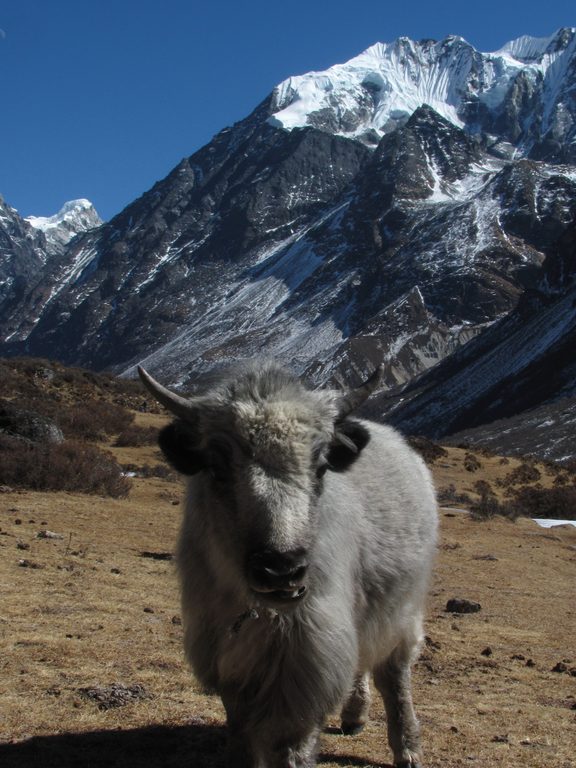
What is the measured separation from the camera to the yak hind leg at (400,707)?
6777mm

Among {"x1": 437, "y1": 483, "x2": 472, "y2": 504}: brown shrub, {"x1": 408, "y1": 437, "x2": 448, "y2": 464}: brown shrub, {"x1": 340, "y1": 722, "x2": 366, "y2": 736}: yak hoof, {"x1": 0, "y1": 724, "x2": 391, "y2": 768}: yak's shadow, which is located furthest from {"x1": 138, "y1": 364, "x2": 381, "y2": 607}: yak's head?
{"x1": 408, "y1": 437, "x2": 448, "y2": 464}: brown shrub

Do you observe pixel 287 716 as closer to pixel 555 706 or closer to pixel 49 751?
pixel 49 751

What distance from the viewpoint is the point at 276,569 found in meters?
4.69

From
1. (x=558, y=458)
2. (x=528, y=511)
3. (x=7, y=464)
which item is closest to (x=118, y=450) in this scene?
(x=7, y=464)

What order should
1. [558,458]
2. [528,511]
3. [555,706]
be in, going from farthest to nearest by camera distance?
1. [558,458]
2. [528,511]
3. [555,706]

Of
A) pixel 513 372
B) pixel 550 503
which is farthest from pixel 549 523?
pixel 513 372

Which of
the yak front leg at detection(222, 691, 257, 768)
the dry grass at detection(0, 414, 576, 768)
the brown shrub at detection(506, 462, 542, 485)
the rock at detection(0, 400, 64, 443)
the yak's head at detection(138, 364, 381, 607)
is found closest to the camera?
the yak's head at detection(138, 364, 381, 607)

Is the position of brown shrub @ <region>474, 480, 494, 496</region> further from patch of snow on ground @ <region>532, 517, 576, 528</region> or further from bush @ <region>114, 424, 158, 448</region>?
bush @ <region>114, 424, 158, 448</region>

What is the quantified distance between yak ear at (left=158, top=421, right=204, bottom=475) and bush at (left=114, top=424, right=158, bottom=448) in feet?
79.8

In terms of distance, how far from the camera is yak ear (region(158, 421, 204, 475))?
18.3 feet

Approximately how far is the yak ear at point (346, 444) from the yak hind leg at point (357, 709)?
2596 millimetres

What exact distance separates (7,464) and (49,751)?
14572mm

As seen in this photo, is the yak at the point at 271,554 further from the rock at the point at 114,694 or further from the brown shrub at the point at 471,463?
the brown shrub at the point at 471,463

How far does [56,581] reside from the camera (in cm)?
1109
